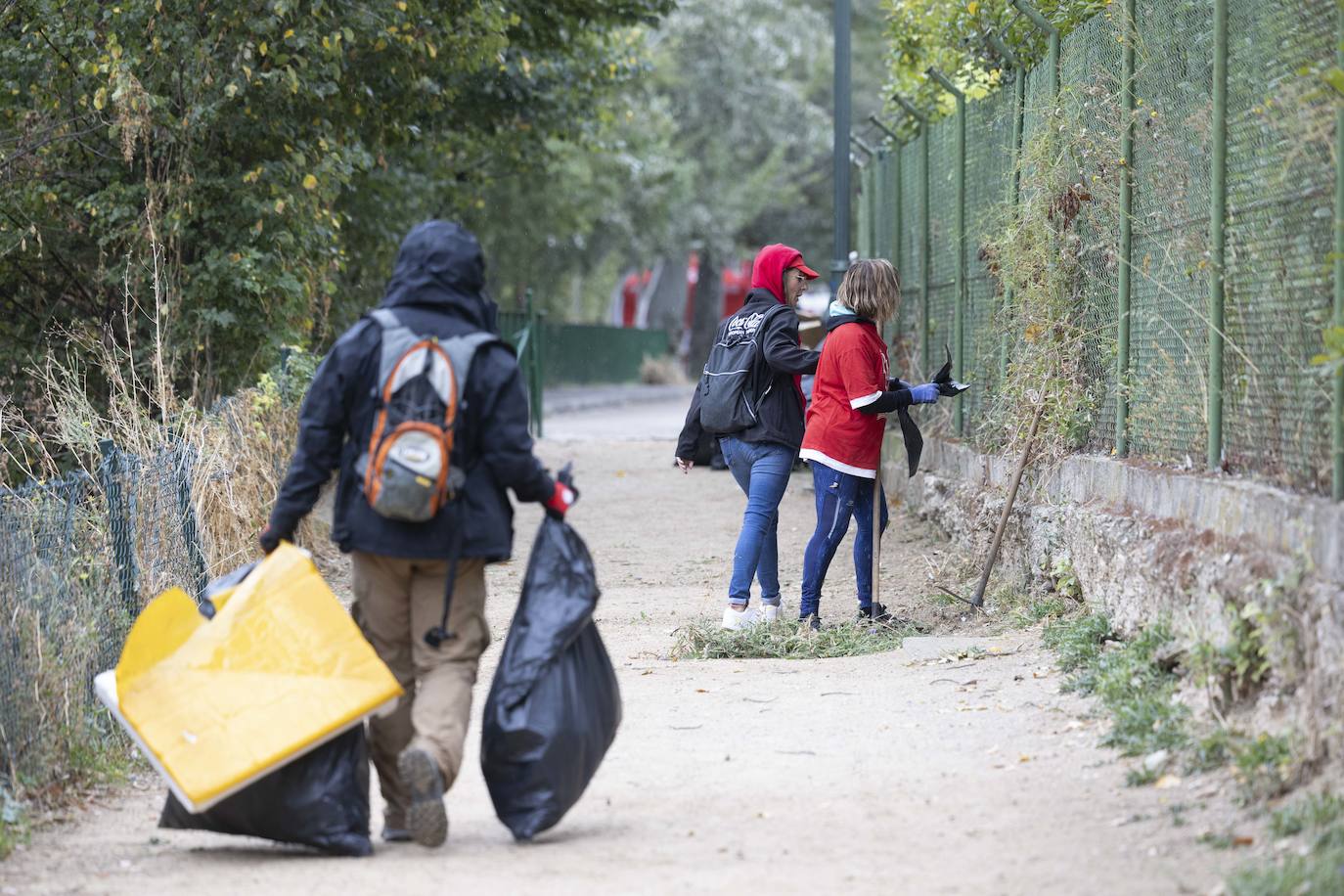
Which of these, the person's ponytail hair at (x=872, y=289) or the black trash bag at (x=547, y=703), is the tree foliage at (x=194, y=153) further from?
the black trash bag at (x=547, y=703)

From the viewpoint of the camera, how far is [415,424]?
449 cm

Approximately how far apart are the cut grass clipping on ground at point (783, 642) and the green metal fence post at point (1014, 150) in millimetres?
1714

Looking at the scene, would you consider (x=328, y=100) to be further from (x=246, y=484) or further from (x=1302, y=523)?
(x=1302, y=523)

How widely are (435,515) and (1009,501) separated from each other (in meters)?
3.90

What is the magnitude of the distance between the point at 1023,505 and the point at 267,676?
4.70 meters

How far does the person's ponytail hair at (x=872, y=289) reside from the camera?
7797mm

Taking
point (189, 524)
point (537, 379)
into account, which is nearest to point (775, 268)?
point (189, 524)

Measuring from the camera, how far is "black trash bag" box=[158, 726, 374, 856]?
14.9 ft

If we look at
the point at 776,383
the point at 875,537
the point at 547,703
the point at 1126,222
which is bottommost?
the point at 547,703

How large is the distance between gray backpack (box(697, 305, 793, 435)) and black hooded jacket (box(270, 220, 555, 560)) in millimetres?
3227

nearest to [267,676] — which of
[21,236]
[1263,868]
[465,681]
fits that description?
[465,681]

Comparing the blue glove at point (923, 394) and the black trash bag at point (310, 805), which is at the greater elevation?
the blue glove at point (923, 394)

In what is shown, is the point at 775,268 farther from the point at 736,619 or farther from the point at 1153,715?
the point at 1153,715

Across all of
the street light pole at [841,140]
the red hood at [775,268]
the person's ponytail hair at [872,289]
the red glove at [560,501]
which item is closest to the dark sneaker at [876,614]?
the person's ponytail hair at [872,289]
